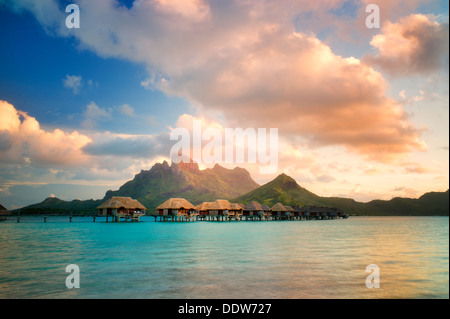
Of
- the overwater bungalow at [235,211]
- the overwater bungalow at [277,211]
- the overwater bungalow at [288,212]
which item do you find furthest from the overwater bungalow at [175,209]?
the overwater bungalow at [288,212]

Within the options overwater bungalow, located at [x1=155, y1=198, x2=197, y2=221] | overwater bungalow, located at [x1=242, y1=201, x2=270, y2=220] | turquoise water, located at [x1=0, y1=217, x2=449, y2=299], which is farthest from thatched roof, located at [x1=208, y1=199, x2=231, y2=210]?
turquoise water, located at [x1=0, y1=217, x2=449, y2=299]

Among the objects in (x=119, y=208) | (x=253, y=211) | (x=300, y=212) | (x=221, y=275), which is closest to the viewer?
(x=221, y=275)

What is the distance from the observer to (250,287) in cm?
1344

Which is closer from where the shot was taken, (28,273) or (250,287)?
(250,287)

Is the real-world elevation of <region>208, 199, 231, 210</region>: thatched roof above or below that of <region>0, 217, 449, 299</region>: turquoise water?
below

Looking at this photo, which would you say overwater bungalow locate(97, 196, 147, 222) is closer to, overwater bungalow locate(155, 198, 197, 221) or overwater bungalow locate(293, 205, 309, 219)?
overwater bungalow locate(155, 198, 197, 221)

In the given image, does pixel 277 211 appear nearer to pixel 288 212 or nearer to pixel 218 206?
pixel 288 212

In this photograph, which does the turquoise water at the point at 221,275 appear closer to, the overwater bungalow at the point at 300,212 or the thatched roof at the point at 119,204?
the thatched roof at the point at 119,204

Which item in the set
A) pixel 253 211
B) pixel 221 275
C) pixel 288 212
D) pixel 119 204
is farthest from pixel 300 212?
pixel 221 275

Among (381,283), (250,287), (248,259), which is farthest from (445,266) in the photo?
(250,287)
